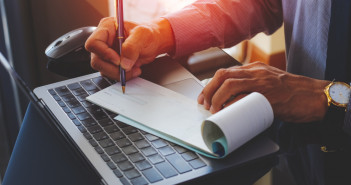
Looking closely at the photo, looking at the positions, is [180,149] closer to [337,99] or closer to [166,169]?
[166,169]

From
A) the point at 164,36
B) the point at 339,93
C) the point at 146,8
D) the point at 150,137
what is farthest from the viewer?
the point at 146,8

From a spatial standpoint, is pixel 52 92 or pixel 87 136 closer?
pixel 87 136

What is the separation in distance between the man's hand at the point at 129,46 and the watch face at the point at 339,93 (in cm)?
40

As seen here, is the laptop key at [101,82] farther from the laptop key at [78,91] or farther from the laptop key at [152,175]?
the laptop key at [152,175]

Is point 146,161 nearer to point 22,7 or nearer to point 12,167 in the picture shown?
point 12,167

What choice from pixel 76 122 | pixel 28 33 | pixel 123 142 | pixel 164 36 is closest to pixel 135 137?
pixel 123 142

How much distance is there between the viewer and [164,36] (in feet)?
3.61

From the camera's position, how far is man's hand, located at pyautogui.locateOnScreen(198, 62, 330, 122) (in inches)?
33.5

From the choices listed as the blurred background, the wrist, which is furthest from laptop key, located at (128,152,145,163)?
the blurred background

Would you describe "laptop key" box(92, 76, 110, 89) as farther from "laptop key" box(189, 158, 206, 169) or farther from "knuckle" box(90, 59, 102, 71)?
"laptop key" box(189, 158, 206, 169)

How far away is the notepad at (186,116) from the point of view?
0.73 metres

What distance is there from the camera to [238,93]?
0.86 meters

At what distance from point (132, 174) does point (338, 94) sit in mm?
468

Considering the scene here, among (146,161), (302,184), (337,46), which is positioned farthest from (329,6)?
(146,161)
